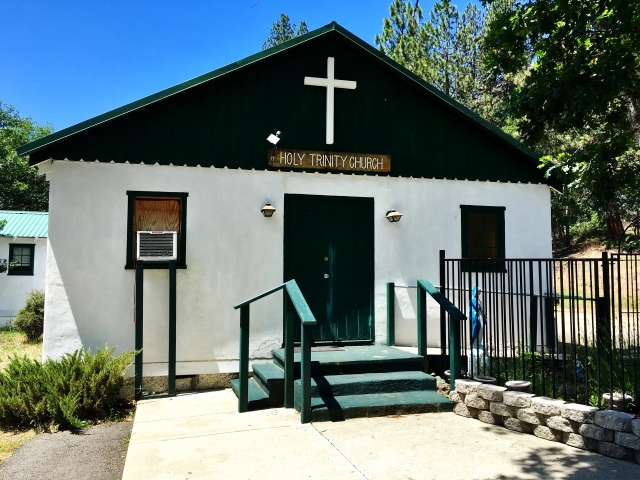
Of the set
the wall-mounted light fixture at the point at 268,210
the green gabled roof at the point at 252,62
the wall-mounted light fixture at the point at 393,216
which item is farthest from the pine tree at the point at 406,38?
the wall-mounted light fixture at the point at 268,210

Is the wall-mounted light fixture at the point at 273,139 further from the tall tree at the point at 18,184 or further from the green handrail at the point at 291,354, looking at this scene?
the tall tree at the point at 18,184

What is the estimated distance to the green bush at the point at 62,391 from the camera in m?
5.61

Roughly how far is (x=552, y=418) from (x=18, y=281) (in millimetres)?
17673

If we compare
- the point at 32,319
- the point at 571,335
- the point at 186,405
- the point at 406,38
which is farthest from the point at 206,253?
the point at 406,38

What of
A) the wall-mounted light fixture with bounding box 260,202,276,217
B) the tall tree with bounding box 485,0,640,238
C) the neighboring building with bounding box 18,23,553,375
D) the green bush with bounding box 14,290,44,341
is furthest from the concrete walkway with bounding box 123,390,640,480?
the green bush with bounding box 14,290,44,341

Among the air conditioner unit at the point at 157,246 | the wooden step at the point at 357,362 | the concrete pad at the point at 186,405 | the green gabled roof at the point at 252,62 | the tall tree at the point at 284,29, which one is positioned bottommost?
the concrete pad at the point at 186,405

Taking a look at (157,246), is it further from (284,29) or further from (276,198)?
(284,29)

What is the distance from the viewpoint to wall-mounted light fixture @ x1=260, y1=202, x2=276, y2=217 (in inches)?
289

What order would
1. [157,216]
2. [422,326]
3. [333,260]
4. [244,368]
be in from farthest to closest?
[333,260] < [157,216] < [422,326] < [244,368]

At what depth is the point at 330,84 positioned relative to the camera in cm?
784

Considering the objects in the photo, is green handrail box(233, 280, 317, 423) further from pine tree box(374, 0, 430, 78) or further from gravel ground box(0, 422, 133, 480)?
pine tree box(374, 0, 430, 78)

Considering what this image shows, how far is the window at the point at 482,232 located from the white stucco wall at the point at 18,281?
14.6 metres

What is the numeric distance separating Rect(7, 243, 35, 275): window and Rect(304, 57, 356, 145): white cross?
14178 millimetres

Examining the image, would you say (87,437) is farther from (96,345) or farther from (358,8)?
(358,8)
